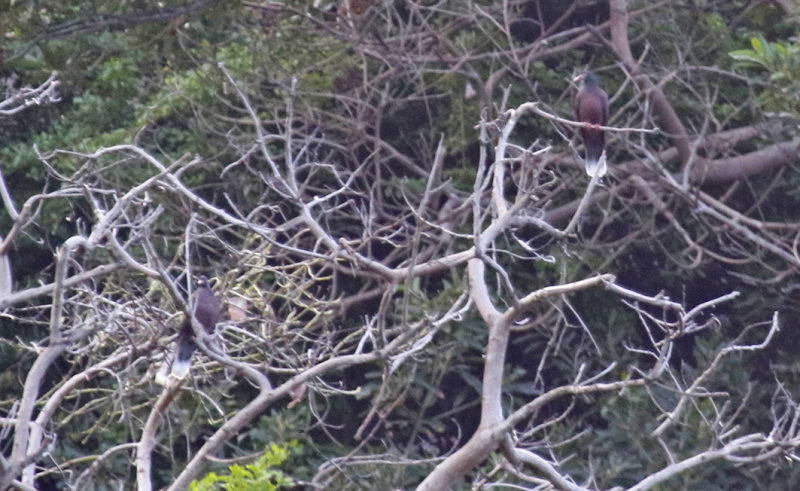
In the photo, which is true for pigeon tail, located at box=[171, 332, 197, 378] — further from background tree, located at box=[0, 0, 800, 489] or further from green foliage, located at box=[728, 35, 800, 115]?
green foliage, located at box=[728, 35, 800, 115]

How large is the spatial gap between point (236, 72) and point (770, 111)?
2680 millimetres

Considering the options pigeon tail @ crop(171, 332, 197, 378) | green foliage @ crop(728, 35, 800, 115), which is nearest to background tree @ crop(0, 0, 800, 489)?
green foliage @ crop(728, 35, 800, 115)

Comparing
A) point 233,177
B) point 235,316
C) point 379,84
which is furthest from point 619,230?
point 235,316

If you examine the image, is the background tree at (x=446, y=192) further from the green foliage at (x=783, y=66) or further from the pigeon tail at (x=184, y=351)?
the pigeon tail at (x=184, y=351)

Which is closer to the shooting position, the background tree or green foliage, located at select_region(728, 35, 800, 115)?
green foliage, located at select_region(728, 35, 800, 115)

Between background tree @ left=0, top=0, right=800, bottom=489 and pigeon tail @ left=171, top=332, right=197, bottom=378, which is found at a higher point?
pigeon tail @ left=171, top=332, right=197, bottom=378

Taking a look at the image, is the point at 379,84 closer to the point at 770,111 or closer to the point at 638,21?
the point at 638,21

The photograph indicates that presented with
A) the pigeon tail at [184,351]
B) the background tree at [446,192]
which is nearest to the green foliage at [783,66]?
the background tree at [446,192]

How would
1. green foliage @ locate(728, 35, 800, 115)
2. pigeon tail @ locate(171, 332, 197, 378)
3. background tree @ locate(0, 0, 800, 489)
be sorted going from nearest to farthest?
pigeon tail @ locate(171, 332, 197, 378)
green foliage @ locate(728, 35, 800, 115)
background tree @ locate(0, 0, 800, 489)

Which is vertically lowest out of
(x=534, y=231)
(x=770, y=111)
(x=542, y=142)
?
(x=534, y=231)

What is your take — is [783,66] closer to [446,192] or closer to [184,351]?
[446,192]

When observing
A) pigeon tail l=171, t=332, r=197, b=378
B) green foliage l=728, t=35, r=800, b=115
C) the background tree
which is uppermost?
pigeon tail l=171, t=332, r=197, b=378

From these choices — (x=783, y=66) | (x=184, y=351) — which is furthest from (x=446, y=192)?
(x=184, y=351)

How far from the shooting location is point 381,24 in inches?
277
